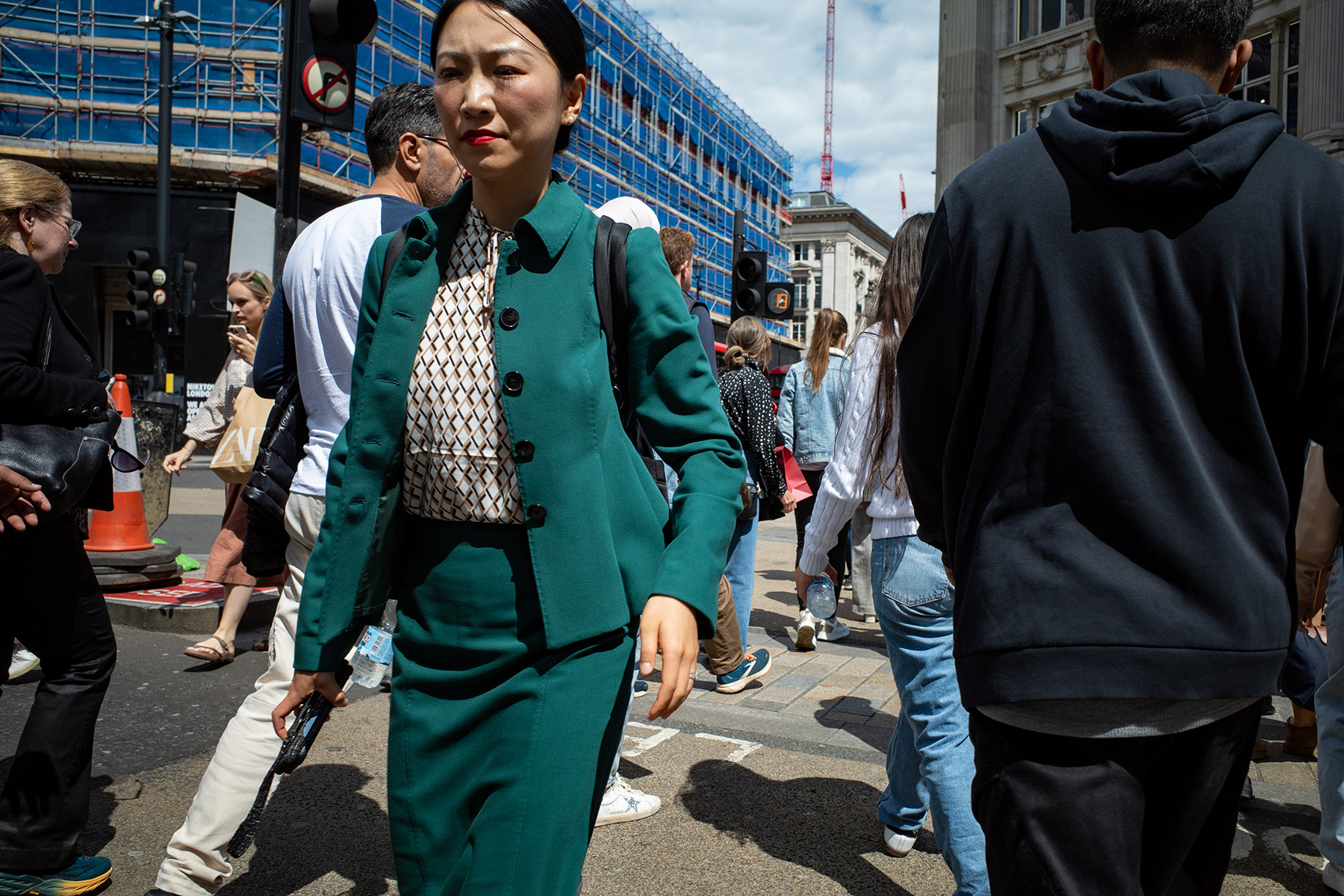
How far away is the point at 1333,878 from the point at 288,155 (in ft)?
15.9

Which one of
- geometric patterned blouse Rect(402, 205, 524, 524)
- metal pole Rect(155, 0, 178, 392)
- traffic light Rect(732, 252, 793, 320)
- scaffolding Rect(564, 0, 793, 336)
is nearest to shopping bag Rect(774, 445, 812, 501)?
geometric patterned blouse Rect(402, 205, 524, 524)

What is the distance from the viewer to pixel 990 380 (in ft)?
5.19

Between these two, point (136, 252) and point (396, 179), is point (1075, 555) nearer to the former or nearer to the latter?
point (396, 179)

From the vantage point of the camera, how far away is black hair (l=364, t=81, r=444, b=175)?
2.75 meters

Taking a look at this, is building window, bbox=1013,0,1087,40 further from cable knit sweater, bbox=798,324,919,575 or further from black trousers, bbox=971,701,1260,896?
black trousers, bbox=971,701,1260,896

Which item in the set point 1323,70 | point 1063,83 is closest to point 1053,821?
point 1323,70

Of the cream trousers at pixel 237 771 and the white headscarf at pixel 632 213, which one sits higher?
the white headscarf at pixel 632 213

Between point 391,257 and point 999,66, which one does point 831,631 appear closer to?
point 391,257

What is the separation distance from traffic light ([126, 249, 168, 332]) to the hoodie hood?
16800 millimetres

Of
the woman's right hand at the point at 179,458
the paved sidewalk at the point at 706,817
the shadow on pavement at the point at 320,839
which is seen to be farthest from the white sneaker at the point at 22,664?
the shadow on pavement at the point at 320,839

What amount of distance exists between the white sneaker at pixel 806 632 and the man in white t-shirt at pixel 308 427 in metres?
3.77

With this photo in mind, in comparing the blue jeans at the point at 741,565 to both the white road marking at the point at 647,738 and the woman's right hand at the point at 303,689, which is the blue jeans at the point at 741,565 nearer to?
the white road marking at the point at 647,738

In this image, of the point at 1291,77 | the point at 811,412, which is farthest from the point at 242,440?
the point at 1291,77

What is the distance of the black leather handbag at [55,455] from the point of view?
252 centimetres
